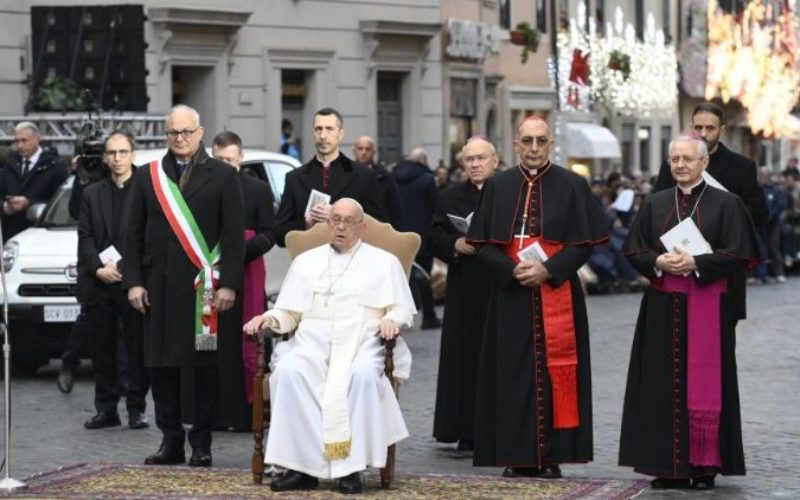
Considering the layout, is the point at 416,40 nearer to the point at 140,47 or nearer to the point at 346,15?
the point at 346,15

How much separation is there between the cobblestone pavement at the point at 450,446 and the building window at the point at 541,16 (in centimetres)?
2513

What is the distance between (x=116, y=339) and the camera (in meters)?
15.6

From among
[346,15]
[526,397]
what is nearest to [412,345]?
[526,397]

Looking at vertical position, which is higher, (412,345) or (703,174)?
(703,174)

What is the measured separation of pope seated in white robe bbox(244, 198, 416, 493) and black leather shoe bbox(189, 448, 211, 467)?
110cm

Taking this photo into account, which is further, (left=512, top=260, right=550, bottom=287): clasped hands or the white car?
the white car

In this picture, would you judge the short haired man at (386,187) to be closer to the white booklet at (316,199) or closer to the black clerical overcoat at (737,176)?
the white booklet at (316,199)

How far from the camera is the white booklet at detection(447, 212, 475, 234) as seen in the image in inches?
543

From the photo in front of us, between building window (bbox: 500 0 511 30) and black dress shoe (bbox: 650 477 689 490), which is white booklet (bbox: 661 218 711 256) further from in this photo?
building window (bbox: 500 0 511 30)

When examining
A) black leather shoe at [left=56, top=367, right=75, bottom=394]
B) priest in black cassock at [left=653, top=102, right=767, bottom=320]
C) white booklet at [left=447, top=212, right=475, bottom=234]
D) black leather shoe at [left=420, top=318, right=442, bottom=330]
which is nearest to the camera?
priest in black cassock at [left=653, top=102, right=767, bottom=320]

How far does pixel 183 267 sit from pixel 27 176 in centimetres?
736

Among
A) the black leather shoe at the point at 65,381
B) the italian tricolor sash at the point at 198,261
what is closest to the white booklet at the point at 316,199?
the italian tricolor sash at the point at 198,261

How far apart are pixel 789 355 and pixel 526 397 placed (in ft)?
28.7

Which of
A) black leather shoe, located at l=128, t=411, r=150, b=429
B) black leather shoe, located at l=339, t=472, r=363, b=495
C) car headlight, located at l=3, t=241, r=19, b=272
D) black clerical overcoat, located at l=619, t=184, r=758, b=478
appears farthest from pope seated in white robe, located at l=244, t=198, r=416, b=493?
car headlight, located at l=3, t=241, r=19, b=272
